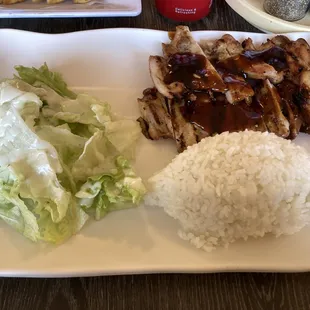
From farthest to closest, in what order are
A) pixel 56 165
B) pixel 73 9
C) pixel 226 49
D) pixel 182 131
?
pixel 73 9
pixel 226 49
pixel 182 131
pixel 56 165

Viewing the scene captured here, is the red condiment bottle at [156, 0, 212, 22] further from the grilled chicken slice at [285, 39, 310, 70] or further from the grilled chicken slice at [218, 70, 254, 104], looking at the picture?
the grilled chicken slice at [218, 70, 254, 104]

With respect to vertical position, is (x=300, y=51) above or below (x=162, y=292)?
above

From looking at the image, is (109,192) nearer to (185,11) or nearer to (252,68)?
(252,68)

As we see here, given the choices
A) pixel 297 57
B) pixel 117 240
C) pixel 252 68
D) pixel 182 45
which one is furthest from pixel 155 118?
pixel 297 57

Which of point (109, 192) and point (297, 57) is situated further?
point (297, 57)

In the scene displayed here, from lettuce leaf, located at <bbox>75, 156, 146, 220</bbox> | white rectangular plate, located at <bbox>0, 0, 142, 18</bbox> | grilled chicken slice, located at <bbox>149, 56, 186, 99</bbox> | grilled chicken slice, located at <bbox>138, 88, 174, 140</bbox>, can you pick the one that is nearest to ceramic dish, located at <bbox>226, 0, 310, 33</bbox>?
white rectangular plate, located at <bbox>0, 0, 142, 18</bbox>

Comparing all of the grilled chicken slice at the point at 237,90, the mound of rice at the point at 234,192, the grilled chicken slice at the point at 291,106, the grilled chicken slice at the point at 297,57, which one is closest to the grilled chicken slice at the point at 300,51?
the grilled chicken slice at the point at 297,57
